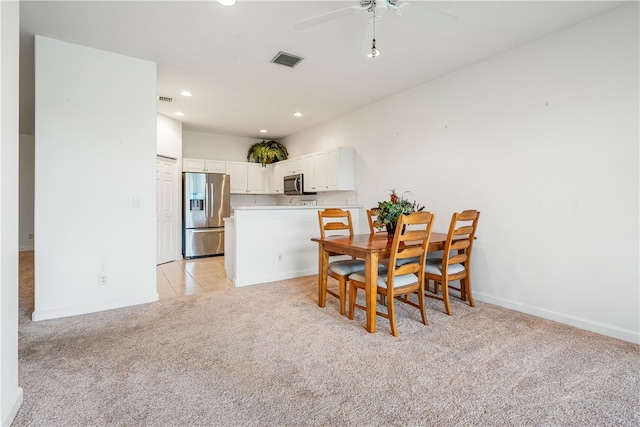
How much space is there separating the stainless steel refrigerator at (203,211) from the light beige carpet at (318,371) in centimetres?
296

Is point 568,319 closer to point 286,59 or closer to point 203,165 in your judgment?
point 286,59

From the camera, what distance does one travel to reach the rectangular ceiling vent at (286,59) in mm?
3162

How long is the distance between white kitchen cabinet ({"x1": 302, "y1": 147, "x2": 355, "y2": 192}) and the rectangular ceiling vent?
1.89 metres

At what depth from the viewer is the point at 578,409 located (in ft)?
5.24

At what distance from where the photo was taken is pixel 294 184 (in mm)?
6082

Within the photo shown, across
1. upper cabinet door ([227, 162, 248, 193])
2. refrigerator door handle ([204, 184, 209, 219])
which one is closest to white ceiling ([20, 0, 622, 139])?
refrigerator door handle ([204, 184, 209, 219])

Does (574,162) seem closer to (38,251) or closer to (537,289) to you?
(537,289)

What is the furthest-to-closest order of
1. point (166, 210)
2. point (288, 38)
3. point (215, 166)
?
point (215, 166) < point (166, 210) < point (288, 38)

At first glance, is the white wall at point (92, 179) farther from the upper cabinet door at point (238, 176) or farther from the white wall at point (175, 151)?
the upper cabinet door at point (238, 176)

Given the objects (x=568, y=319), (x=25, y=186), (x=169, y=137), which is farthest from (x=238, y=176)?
(x=568, y=319)

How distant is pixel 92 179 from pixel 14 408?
2044mm

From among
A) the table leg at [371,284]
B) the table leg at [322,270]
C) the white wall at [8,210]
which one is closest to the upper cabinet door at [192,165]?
the table leg at [322,270]

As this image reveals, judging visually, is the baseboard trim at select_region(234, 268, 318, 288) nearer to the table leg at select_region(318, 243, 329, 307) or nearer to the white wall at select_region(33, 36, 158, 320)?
the white wall at select_region(33, 36, 158, 320)

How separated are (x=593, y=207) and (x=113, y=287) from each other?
14.4 ft
